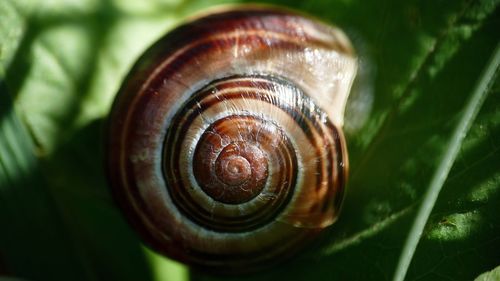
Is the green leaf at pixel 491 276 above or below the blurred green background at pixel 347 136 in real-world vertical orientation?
below

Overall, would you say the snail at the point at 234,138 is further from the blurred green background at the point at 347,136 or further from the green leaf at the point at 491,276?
the green leaf at the point at 491,276

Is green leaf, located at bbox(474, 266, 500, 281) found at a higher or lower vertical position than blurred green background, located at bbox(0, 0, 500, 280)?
lower

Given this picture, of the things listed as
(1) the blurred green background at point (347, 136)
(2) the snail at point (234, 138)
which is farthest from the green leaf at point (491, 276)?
(2) the snail at point (234, 138)

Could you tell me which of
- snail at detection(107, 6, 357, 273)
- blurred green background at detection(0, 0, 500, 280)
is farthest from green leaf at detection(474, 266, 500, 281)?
snail at detection(107, 6, 357, 273)

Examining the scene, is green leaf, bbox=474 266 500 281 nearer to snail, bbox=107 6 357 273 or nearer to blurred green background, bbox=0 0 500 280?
blurred green background, bbox=0 0 500 280

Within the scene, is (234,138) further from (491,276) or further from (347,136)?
(491,276)

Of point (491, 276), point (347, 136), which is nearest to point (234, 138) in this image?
point (347, 136)
